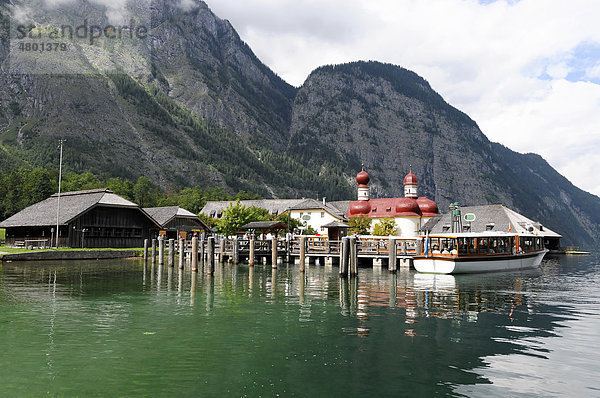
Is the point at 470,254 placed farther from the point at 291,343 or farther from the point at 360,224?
the point at 360,224

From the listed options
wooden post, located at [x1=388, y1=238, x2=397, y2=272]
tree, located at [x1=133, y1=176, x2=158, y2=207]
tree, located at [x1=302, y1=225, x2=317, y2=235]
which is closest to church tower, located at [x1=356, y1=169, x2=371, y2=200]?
tree, located at [x1=302, y1=225, x2=317, y2=235]

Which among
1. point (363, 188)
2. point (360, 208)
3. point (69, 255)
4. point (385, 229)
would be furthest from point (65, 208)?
point (363, 188)

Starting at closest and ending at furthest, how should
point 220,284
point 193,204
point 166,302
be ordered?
1. point 166,302
2. point 220,284
3. point 193,204

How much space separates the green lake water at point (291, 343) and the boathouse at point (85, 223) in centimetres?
4186

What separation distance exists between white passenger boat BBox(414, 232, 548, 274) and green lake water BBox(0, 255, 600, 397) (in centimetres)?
1708

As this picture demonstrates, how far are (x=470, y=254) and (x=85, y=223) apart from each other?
53219 mm

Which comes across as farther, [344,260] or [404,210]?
[404,210]

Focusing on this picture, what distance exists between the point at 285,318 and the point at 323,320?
5.47ft

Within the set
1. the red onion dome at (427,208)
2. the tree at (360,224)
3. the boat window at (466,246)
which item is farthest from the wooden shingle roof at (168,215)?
the boat window at (466,246)

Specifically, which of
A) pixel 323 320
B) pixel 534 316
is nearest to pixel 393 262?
pixel 534 316

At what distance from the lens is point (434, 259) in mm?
49312

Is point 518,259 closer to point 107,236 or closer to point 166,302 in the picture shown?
point 166,302

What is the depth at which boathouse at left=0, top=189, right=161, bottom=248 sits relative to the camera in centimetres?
7075

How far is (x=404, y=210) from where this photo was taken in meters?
104
